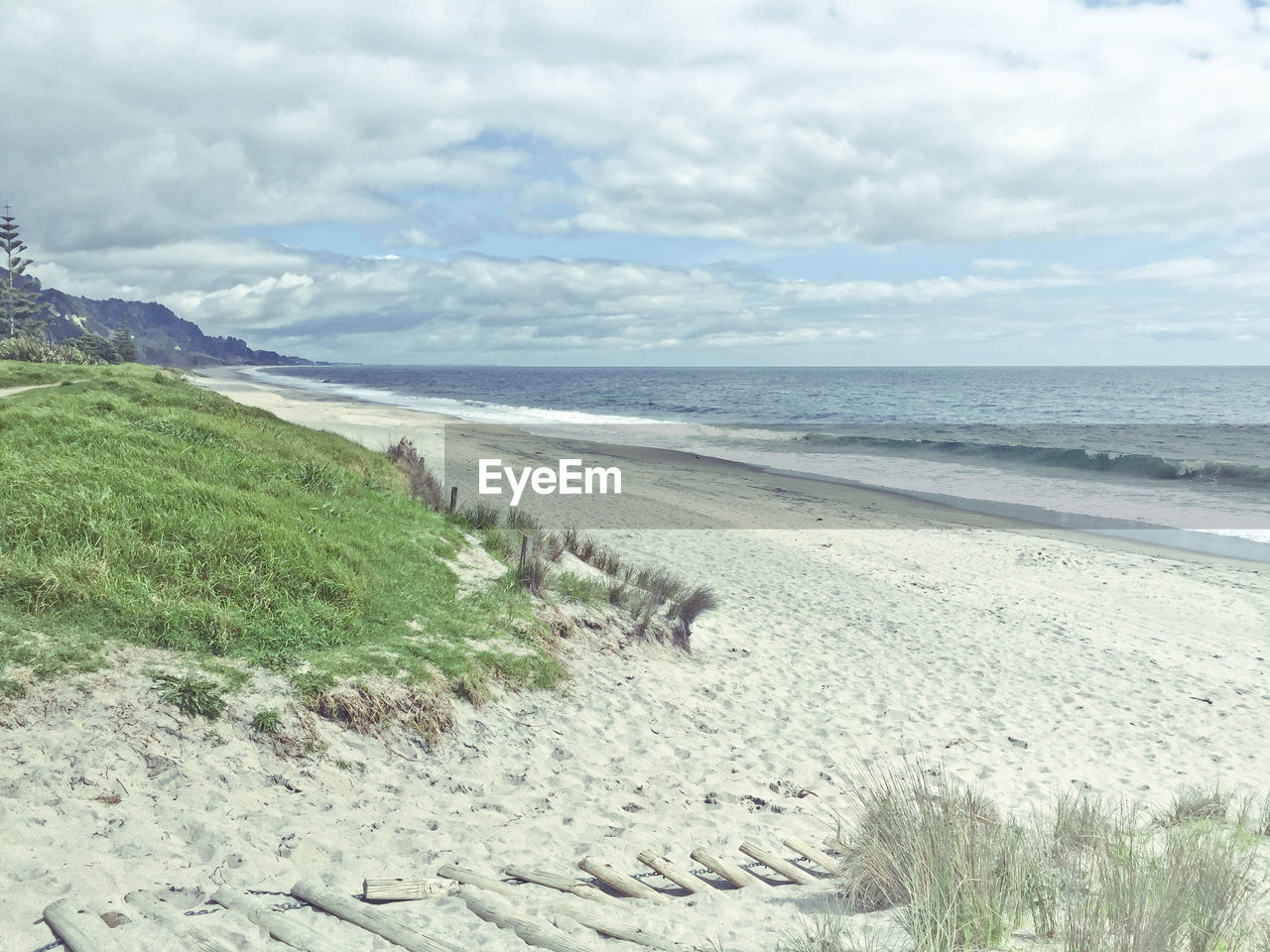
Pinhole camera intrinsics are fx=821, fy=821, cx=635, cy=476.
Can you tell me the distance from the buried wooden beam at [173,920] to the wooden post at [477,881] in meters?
1.31

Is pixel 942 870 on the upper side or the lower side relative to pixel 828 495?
upper

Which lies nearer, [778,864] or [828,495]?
[778,864]

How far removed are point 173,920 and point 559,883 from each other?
204 cm

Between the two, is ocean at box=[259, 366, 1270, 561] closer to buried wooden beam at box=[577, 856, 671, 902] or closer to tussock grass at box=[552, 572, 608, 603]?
tussock grass at box=[552, 572, 608, 603]

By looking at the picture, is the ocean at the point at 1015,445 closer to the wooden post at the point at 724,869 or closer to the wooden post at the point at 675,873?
the wooden post at the point at 724,869

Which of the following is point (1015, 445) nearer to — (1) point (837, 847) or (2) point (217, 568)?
(1) point (837, 847)

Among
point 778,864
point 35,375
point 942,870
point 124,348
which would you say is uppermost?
point 124,348

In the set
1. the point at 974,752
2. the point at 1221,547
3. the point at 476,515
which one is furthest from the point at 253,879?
the point at 1221,547

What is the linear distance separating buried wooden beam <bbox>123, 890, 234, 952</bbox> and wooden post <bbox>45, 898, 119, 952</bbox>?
23 cm

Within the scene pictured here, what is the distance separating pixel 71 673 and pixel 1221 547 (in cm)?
2275

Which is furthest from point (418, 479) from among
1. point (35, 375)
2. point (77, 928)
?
point (35, 375)

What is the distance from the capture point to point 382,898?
445cm

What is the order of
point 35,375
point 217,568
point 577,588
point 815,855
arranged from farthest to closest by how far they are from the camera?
point 35,375, point 577,588, point 217,568, point 815,855

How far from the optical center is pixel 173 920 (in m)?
4.05
